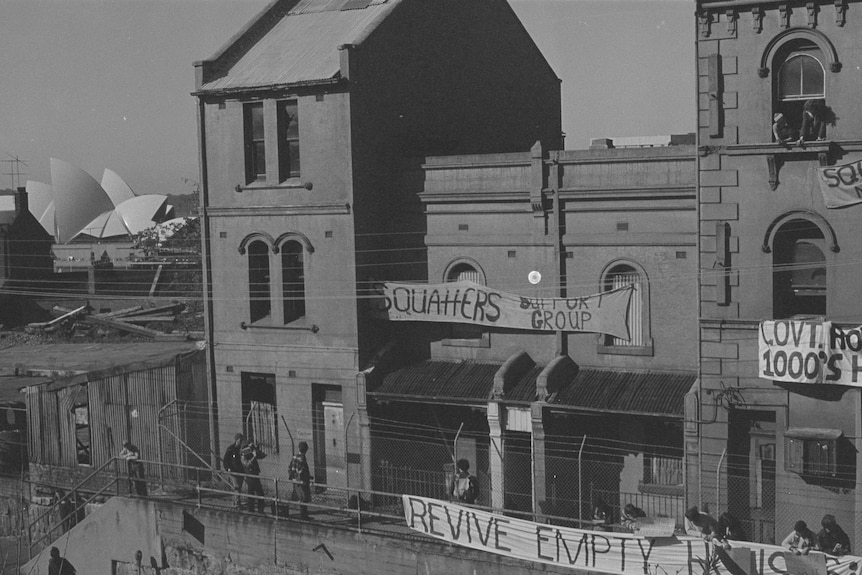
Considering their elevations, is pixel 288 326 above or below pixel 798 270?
below

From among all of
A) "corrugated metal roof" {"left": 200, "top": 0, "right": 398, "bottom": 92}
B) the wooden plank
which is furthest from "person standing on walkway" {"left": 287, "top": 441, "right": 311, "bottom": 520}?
the wooden plank

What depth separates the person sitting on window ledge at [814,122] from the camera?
22500 mm

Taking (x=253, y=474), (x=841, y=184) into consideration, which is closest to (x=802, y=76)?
(x=841, y=184)

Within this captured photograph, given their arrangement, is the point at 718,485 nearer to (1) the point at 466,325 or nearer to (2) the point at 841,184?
(2) the point at 841,184

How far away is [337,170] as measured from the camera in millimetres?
29219

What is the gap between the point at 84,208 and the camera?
10769 centimetres

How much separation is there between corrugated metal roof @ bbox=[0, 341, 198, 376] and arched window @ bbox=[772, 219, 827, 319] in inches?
851

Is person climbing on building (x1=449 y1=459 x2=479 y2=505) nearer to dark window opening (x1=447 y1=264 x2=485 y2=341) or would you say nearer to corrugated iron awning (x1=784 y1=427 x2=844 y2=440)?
dark window opening (x1=447 y1=264 x2=485 y2=341)

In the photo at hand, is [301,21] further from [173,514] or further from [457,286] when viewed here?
[173,514]

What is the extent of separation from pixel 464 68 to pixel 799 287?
1413cm

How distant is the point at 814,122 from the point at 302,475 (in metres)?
13.6

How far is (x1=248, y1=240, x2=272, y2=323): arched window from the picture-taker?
30.7 m

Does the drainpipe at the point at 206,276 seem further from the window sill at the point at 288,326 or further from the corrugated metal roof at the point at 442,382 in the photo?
the corrugated metal roof at the point at 442,382

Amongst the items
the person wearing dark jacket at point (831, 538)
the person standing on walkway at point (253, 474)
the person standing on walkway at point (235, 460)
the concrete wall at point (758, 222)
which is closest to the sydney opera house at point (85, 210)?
the person standing on walkway at point (235, 460)
